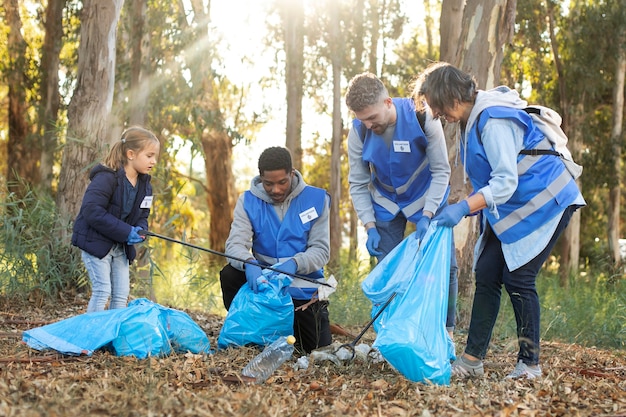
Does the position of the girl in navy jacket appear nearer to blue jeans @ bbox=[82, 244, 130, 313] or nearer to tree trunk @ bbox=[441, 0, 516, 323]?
blue jeans @ bbox=[82, 244, 130, 313]

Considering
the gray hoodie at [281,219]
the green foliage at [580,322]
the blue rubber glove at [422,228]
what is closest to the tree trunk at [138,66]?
the green foliage at [580,322]

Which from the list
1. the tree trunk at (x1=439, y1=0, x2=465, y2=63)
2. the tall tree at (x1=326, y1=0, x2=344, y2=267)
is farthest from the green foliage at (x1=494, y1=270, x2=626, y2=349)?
the tall tree at (x1=326, y1=0, x2=344, y2=267)

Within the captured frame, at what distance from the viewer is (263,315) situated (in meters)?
4.18

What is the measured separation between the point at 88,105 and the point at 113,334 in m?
3.58

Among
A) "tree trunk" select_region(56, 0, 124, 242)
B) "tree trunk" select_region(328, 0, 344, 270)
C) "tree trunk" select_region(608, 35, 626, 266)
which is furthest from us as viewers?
"tree trunk" select_region(608, 35, 626, 266)

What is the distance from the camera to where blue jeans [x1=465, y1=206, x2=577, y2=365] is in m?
3.56

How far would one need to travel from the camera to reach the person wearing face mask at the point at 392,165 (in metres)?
3.96

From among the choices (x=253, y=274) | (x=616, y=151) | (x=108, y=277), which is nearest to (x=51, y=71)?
(x=108, y=277)

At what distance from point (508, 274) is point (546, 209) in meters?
0.36

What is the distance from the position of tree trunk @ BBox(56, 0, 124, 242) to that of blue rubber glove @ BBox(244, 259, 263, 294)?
2923mm

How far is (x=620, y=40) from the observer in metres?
15.5

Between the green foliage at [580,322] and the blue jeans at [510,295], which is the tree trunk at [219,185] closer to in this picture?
the green foliage at [580,322]

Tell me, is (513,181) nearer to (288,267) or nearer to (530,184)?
(530,184)

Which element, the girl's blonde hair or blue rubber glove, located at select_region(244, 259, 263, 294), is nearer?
blue rubber glove, located at select_region(244, 259, 263, 294)
